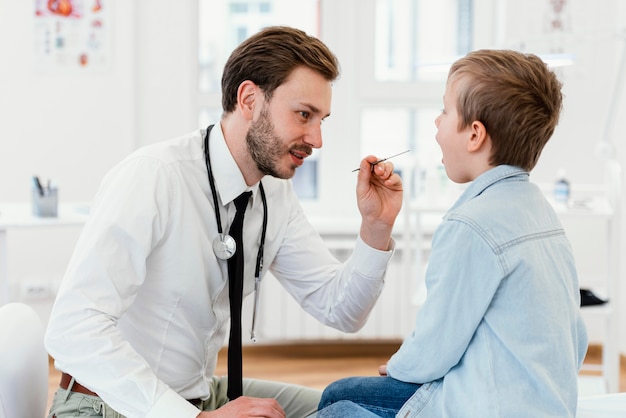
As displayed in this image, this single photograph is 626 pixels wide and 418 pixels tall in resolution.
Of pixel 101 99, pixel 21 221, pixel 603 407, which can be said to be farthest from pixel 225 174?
pixel 101 99

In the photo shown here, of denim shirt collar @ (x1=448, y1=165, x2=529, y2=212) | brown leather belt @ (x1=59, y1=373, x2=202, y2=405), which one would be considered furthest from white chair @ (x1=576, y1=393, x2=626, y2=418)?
brown leather belt @ (x1=59, y1=373, x2=202, y2=405)

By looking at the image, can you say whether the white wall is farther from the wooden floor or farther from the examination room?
the wooden floor

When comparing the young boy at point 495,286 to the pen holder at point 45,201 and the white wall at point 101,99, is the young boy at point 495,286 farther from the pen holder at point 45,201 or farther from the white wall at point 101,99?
the white wall at point 101,99

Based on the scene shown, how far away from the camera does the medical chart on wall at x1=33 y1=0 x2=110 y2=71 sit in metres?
3.48

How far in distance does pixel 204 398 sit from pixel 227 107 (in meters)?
0.56

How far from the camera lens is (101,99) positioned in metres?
3.53

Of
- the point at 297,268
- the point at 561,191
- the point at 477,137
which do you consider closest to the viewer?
the point at 477,137

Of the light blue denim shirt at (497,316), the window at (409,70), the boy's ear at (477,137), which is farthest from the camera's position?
the window at (409,70)

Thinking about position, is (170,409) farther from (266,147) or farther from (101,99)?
(101,99)

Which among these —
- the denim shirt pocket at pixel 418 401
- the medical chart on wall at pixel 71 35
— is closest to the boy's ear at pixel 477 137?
the denim shirt pocket at pixel 418 401

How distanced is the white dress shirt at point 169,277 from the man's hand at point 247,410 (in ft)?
0.13

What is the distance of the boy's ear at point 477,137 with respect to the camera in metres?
1.27

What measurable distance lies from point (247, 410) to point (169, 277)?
30 cm

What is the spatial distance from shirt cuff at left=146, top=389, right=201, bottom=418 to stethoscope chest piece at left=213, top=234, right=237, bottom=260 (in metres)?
0.31
